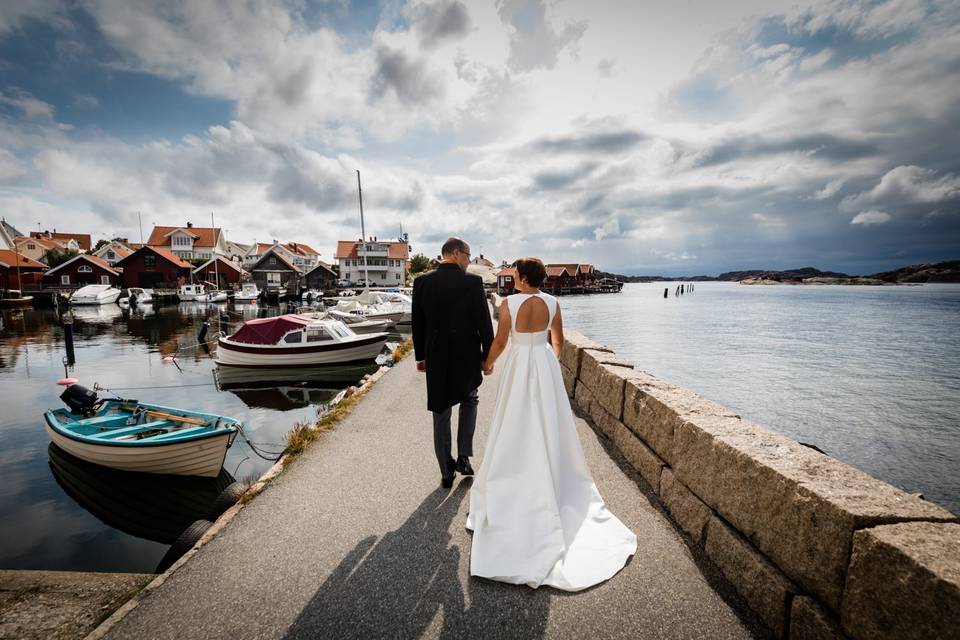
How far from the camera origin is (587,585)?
2762 millimetres

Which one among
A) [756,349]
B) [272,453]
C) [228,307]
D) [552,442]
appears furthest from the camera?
[228,307]

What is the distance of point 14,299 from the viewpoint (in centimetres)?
4409

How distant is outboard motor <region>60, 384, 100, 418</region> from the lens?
8008 mm

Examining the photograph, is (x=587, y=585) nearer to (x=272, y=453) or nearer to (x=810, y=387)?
(x=272, y=453)

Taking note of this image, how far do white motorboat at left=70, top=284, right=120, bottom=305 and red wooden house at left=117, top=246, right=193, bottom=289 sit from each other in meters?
5.80

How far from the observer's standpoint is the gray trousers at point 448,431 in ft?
13.3

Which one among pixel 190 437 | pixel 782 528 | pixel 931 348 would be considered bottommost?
pixel 931 348

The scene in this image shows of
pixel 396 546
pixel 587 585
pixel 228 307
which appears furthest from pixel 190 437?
pixel 228 307

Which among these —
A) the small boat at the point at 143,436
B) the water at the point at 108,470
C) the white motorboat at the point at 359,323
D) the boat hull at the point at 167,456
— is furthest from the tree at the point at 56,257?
the boat hull at the point at 167,456

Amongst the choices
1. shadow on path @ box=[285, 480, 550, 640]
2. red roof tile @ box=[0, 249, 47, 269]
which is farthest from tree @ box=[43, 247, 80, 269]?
shadow on path @ box=[285, 480, 550, 640]

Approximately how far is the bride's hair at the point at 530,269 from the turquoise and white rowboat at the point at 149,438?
627 centimetres

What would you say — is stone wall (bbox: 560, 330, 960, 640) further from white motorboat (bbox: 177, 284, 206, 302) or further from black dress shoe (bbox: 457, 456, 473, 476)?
white motorboat (bbox: 177, 284, 206, 302)

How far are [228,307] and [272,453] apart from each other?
5003 centimetres

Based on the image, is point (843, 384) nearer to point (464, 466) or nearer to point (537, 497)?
point (464, 466)
